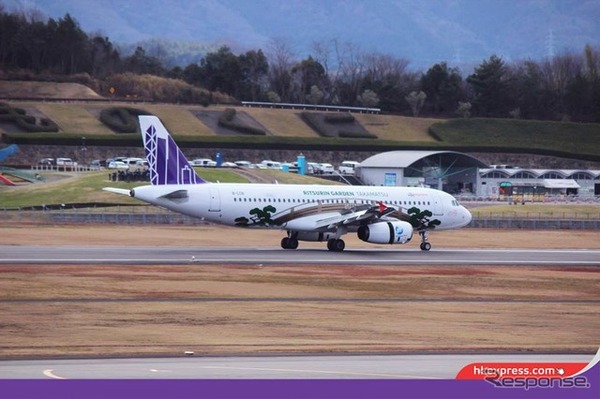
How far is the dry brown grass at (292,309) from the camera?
85.0 ft

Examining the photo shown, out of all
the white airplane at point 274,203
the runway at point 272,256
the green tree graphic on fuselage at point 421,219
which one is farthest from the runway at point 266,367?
the green tree graphic on fuselage at point 421,219

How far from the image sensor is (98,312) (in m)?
30.3

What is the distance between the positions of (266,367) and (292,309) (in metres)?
9.75

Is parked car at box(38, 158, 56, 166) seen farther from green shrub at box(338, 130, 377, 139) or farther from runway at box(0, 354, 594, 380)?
runway at box(0, 354, 594, 380)

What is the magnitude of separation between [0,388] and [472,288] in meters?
22.2

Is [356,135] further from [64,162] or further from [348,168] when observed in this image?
[64,162]

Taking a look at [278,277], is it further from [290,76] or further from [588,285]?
[290,76]

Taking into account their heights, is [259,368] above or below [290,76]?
below

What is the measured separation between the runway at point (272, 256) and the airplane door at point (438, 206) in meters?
1.88

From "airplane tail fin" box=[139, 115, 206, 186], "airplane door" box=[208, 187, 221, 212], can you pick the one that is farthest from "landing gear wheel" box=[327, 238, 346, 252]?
"airplane tail fin" box=[139, 115, 206, 186]

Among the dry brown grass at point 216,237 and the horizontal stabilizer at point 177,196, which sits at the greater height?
the horizontal stabilizer at point 177,196

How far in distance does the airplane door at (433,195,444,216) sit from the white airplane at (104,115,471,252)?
1.91 meters

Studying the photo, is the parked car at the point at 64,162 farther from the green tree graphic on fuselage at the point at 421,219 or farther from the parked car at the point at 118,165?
the green tree graphic on fuselage at the point at 421,219


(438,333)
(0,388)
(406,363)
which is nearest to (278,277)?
(438,333)
